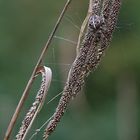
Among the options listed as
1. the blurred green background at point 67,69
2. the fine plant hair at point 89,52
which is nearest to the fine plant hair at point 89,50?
the fine plant hair at point 89,52

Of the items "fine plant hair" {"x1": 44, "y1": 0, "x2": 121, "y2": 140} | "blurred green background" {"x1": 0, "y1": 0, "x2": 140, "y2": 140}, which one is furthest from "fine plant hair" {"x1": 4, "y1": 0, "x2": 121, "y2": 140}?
"blurred green background" {"x1": 0, "y1": 0, "x2": 140, "y2": 140}

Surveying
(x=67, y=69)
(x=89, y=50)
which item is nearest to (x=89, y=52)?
(x=89, y=50)

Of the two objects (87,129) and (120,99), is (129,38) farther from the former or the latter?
(87,129)

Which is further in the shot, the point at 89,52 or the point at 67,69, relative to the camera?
the point at 67,69

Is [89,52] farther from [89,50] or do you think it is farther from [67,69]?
[67,69]

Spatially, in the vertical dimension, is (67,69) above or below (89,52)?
below

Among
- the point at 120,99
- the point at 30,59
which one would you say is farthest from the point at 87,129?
the point at 30,59

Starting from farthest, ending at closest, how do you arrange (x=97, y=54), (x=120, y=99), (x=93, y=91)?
(x=93, y=91) → (x=120, y=99) → (x=97, y=54)
